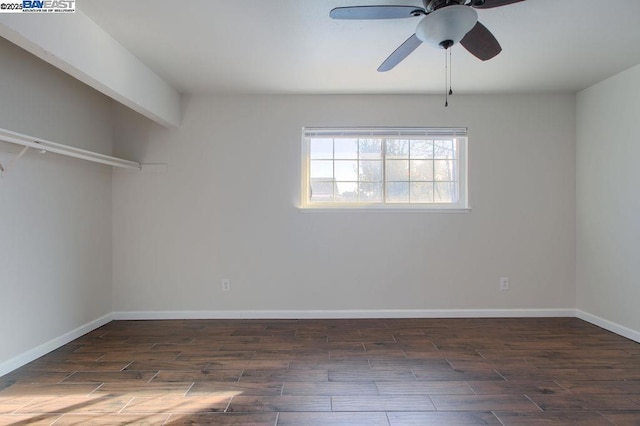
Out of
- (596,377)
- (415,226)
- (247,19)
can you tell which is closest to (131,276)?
(247,19)

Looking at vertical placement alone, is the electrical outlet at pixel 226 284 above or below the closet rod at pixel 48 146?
below

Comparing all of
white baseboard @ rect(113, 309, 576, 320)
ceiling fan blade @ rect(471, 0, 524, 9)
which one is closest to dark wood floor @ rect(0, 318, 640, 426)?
white baseboard @ rect(113, 309, 576, 320)

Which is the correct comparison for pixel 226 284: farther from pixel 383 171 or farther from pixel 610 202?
pixel 610 202

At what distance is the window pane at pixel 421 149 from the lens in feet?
11.7

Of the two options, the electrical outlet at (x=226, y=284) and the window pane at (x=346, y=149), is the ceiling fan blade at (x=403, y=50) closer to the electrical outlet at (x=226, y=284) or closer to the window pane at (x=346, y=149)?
the window pane at (x=346, y=149)

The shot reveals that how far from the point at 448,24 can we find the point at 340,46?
3.15 feet

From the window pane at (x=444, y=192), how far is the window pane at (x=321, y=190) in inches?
43.0

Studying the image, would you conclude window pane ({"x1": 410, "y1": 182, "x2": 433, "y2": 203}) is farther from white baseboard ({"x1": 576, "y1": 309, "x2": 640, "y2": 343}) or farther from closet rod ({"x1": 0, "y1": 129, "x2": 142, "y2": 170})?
closet rod ({"x1": 0, "y1": 129, "x2": 142, "y2": 170})

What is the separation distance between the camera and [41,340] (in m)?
2.57

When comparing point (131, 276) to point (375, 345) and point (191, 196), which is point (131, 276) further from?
point (375, 345)

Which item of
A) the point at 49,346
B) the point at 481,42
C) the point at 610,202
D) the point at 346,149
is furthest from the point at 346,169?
the point at 49,346

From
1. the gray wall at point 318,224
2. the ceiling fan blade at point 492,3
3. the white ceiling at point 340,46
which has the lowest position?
the gray wall at point 318,224

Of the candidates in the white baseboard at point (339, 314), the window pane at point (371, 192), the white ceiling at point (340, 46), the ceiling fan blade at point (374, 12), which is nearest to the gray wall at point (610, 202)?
the white ceiling at point (340, 46)

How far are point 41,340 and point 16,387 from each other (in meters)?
0.54
